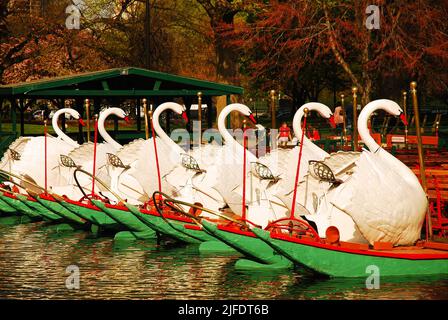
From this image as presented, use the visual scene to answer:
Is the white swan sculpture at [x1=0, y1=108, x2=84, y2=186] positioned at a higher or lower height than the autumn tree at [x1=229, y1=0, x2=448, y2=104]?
lower

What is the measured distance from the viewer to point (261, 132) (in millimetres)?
35781

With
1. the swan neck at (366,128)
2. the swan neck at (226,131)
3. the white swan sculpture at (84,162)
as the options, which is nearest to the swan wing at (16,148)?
the white swan sculpture at (84,162)

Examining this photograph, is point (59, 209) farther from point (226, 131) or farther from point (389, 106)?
point (389, 106)

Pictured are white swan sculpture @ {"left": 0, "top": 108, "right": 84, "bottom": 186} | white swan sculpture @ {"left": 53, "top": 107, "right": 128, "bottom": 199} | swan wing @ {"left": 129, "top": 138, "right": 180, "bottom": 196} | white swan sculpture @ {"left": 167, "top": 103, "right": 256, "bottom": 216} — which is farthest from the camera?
white swan sculpture @ {"left": 0, "top": 108, "right": 84, "bottom": 186}

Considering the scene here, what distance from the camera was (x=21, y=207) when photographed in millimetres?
32938

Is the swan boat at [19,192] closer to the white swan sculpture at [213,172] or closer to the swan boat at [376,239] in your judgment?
the white swan sculpture at [213,172]

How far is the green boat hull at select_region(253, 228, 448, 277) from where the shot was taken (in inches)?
794

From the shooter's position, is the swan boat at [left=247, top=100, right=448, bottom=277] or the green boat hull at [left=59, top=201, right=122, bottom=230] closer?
the swan boat at [left=247, top=100, right=448, bottom=277]

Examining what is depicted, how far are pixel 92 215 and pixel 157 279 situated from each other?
7.02 metres

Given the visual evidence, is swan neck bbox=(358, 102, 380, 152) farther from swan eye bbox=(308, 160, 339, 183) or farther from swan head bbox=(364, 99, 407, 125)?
swan eye bbox=(308, 160, 339, 183)

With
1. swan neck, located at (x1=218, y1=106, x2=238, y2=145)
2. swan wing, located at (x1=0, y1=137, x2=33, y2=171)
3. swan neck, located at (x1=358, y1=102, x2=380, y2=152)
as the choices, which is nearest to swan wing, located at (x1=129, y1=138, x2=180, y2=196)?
swan neck, located at (x1=218, y1=106, x2=238, y2=145)

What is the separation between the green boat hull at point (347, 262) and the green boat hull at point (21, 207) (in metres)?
13.2

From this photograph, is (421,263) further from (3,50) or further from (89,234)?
(3,50)

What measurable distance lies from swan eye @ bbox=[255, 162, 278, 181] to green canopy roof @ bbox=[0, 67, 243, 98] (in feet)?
45.2
